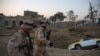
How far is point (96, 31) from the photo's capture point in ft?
81.5

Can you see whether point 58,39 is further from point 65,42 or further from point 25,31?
point 25,31

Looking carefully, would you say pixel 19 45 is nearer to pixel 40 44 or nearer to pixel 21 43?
pixel 21 43

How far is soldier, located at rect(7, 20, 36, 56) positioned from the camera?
14.0 feet

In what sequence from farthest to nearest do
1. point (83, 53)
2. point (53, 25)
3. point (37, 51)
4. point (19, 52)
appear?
1. point (53, 25)
2. point (83, 53)
3. point (37, 51)
4. point (19, 52)

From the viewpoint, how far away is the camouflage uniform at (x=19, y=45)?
14.0 ft

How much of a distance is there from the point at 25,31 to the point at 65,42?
1959 centimetres

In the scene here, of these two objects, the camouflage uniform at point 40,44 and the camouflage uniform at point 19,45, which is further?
the camouflage uniform at point 40,44

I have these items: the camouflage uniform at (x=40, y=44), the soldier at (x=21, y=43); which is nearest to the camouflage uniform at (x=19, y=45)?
the soldier at (x=21, y=43)

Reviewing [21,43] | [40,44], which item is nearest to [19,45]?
[21,43]

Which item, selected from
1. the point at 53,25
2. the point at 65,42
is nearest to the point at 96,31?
the point at 65,42

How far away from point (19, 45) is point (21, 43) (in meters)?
0.05

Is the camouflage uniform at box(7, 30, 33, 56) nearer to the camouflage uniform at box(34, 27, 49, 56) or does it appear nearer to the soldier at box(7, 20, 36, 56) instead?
the soldier at box(7, 20, 36, 56)

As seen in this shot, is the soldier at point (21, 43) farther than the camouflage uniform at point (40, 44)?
No

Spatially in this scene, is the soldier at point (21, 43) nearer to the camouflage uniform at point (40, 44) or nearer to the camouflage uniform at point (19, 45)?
the camouflage uniform at point (19, 45)
